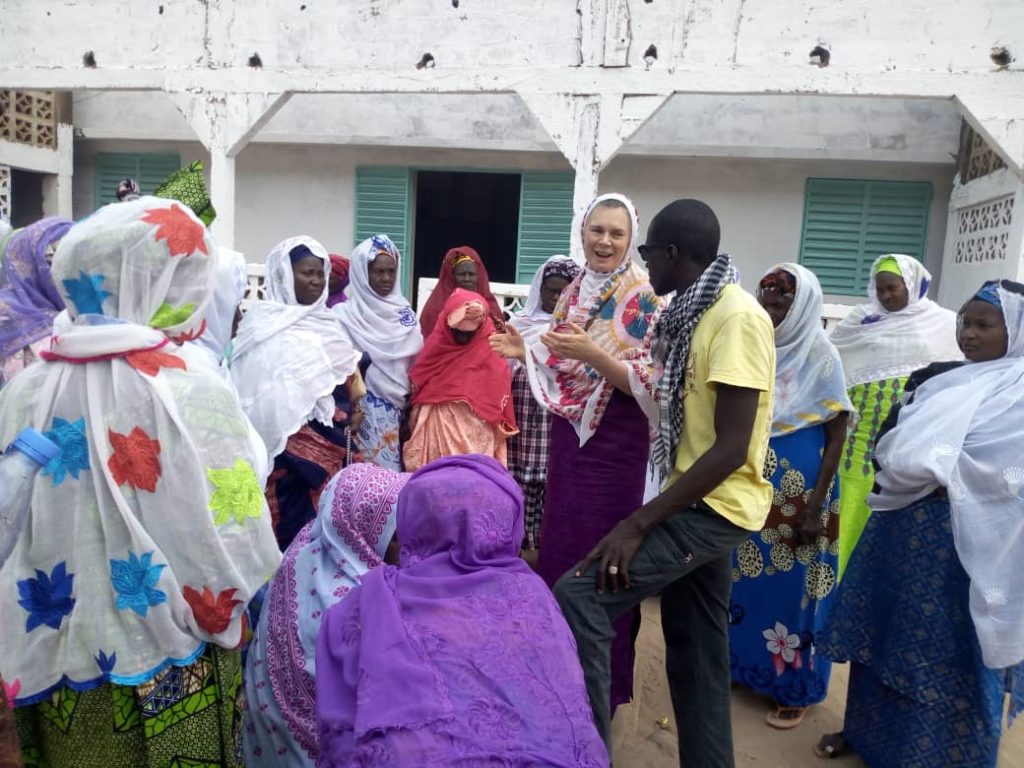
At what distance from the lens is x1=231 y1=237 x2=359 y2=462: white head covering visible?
11.0 ft

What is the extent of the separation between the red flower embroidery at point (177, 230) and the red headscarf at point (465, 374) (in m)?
2.19

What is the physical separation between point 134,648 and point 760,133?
776cm

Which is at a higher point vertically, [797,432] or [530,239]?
[530,239]

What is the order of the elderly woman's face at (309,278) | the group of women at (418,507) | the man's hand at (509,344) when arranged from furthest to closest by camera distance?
1. the elderly woman's face at (309,278)
2. the man's hand at (509,344)
3. the group of women at (418,507)

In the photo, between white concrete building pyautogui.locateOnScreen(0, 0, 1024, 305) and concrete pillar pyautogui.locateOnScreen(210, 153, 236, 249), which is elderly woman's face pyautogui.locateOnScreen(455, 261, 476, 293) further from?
concrete pillar pyautogui.locateOnScreen(210, 153, 236, 249)

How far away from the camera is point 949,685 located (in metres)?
2.54

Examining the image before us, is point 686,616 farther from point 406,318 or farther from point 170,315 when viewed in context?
point 406,318

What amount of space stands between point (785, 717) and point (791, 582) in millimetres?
578

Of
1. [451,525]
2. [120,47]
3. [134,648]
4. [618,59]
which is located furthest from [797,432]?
[120,47]

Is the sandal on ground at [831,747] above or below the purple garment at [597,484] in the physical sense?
below

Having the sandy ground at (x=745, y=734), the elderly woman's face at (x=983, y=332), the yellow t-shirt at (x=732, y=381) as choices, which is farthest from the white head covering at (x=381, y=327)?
the elderly woman's face at (x=983, y=332)

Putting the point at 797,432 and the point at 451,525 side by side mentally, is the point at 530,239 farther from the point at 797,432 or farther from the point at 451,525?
the point at 451,525

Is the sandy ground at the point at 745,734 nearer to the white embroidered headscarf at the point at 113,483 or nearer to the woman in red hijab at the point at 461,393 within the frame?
the woman in red hijab at the point at 461,393

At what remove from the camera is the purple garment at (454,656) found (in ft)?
4.23
